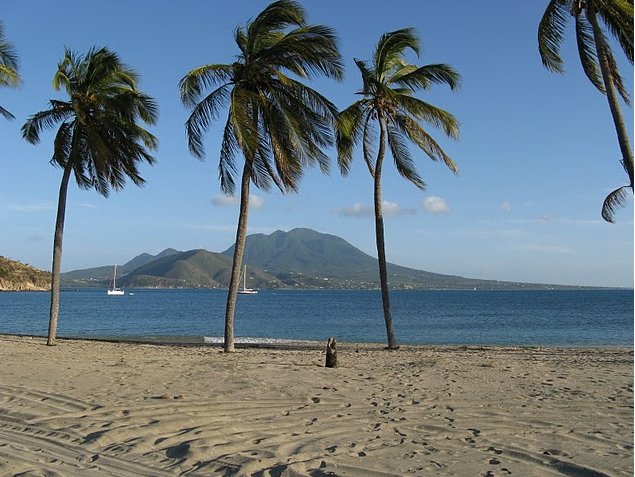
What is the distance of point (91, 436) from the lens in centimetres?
653

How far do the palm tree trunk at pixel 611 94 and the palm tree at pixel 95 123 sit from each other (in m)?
11.7

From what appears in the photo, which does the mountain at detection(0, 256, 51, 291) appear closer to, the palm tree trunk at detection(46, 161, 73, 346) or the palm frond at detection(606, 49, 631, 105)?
the palm tree trunk at detection(46, 161, 73, 346)

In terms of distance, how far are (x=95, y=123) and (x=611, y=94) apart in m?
13.5

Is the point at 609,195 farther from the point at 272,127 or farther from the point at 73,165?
the point at 73,165

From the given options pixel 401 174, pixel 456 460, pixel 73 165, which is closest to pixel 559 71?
pixel 401 174

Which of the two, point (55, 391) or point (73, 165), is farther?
point (73, 165)

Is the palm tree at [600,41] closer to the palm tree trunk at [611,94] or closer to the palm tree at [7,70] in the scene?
the palm tree trunk at [611,94]

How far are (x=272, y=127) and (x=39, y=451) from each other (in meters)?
11.1

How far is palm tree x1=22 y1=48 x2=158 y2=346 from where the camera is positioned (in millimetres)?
17688

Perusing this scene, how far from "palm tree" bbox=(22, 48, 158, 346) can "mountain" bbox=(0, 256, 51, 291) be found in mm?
141109

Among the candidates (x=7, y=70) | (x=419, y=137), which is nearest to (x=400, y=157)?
(x=419, y=137)

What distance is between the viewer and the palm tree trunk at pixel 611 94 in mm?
12977

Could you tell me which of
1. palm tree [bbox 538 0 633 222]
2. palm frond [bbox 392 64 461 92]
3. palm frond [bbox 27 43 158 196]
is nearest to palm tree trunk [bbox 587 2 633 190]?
palm tree [bbox 538 0 633 222]

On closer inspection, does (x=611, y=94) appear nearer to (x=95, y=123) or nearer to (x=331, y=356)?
(x=331, y=356)
